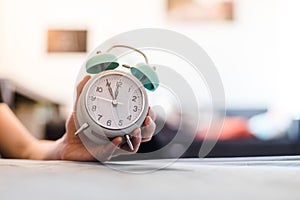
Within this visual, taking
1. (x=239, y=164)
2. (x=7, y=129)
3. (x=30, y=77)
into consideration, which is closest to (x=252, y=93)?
(x=30, y=77)

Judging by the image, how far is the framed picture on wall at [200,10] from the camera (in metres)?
2.68

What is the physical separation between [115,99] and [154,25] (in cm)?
215

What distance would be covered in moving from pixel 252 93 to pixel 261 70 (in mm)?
154

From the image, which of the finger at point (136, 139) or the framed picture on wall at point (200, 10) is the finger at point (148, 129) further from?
the framed picture on wall at point (200, 10)

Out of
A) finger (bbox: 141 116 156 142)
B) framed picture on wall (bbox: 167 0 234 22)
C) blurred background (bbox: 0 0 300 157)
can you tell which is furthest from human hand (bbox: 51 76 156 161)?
framed picture on wall (bbox: 167 0 234 22)

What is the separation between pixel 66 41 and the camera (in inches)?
106

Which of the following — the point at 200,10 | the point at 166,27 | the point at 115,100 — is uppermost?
the point at 200,10

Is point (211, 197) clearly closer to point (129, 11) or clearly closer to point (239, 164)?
point (239, 164)

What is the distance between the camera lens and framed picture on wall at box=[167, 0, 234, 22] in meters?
2.68

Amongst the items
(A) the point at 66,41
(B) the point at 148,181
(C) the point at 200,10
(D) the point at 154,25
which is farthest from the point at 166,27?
(B) the point at 148,181

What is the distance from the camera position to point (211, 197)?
1.28ft

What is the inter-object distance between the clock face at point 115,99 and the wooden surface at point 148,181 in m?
0.06

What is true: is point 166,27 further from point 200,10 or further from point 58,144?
point 58,144

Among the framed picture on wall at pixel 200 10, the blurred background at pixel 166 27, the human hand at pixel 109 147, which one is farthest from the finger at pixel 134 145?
the framed picture on wall at pixel 200 10
